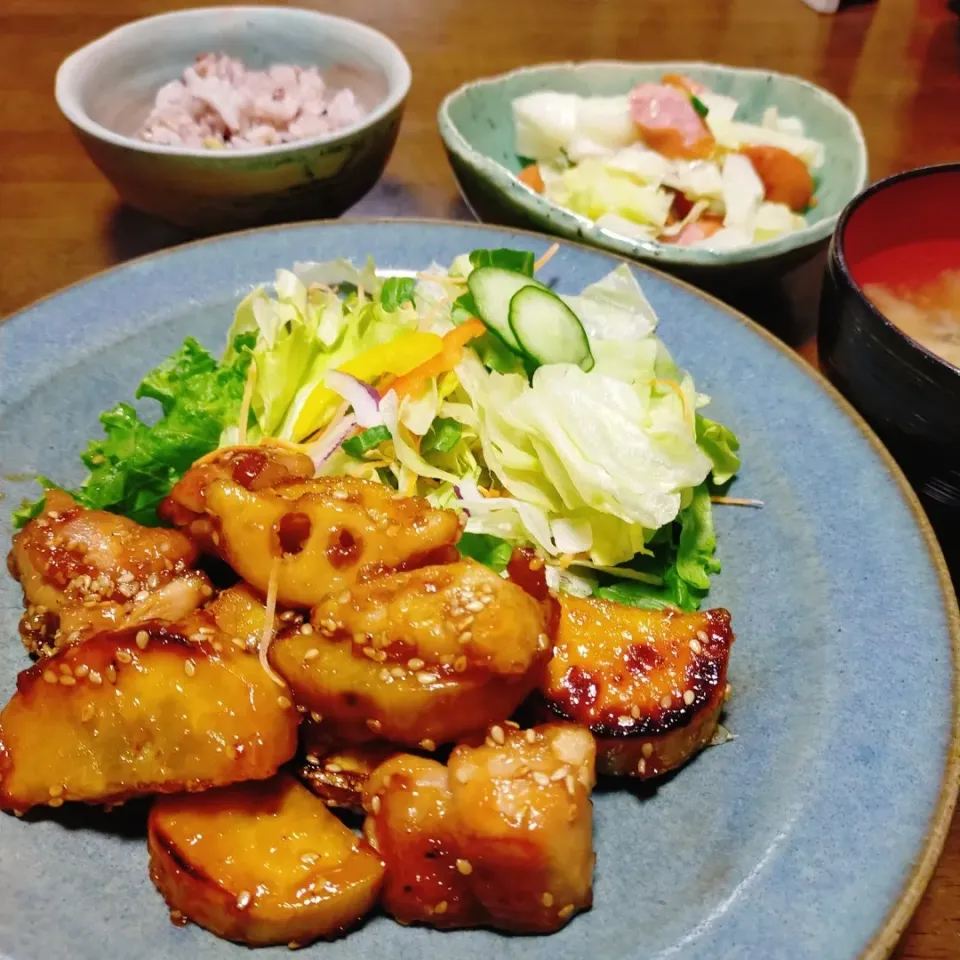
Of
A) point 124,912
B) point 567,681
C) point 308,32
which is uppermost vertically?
point 308,32

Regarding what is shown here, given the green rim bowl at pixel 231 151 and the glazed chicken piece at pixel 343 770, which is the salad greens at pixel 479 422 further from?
the glazed chicken piece at pixel 343 770

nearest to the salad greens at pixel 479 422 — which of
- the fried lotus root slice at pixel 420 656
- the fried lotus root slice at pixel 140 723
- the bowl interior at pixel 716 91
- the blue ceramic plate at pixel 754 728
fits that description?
the blue ceramic plate at pixel 754 728

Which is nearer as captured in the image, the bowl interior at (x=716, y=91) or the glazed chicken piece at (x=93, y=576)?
the glazed chicken piece at (x=93, y=576)

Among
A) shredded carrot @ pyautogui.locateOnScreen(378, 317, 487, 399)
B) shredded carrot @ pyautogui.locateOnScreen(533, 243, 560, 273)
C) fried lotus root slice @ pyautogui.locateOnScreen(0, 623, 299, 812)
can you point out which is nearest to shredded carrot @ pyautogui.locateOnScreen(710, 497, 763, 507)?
shredded carrot @ pyautogui.locateOnScreen(378, 317, 487, 399)

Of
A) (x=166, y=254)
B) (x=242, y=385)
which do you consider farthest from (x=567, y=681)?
(x=166, y=254)

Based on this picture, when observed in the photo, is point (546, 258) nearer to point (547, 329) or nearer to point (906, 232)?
point (547, 329)

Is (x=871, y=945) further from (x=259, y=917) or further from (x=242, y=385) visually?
(x=242, y=385)
